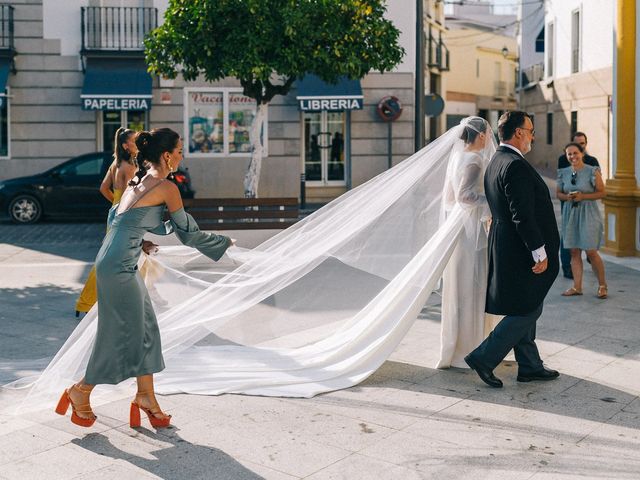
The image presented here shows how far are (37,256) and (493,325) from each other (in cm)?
889

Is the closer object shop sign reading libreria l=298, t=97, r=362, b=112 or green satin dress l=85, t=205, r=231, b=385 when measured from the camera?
green satin dress l=85, t=205, r=231, b=385

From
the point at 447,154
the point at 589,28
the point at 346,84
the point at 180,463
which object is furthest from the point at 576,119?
the point at 180,463

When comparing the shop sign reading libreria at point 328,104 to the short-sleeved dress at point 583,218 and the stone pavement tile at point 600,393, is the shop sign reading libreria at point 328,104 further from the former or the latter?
the stone pavement tile at point 600,393

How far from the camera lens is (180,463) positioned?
4887 millimetres

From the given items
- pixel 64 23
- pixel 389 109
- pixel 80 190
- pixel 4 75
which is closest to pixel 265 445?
pixel 80 190

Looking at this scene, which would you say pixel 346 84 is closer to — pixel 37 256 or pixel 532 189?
pixel 37 256

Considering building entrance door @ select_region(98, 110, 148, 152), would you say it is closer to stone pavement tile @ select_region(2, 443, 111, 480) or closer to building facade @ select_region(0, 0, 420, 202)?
building facade @ select_region(0, 0, 420, 202)

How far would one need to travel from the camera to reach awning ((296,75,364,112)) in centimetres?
2322

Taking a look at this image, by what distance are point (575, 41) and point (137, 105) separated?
16.7 metres

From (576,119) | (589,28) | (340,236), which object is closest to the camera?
(340,236)

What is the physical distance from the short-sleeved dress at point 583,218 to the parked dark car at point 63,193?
10.9 meters

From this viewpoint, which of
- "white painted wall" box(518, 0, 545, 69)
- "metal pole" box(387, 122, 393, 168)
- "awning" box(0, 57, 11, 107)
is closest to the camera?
"awning" box(0, 57, 11, 107)

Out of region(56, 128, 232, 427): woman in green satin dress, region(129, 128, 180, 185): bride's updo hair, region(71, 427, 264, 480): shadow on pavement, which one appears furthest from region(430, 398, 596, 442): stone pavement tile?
Result: region(129, 128, 180, 185): bride's updo hair

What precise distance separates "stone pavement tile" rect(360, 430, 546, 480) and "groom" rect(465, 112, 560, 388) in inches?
44.0
